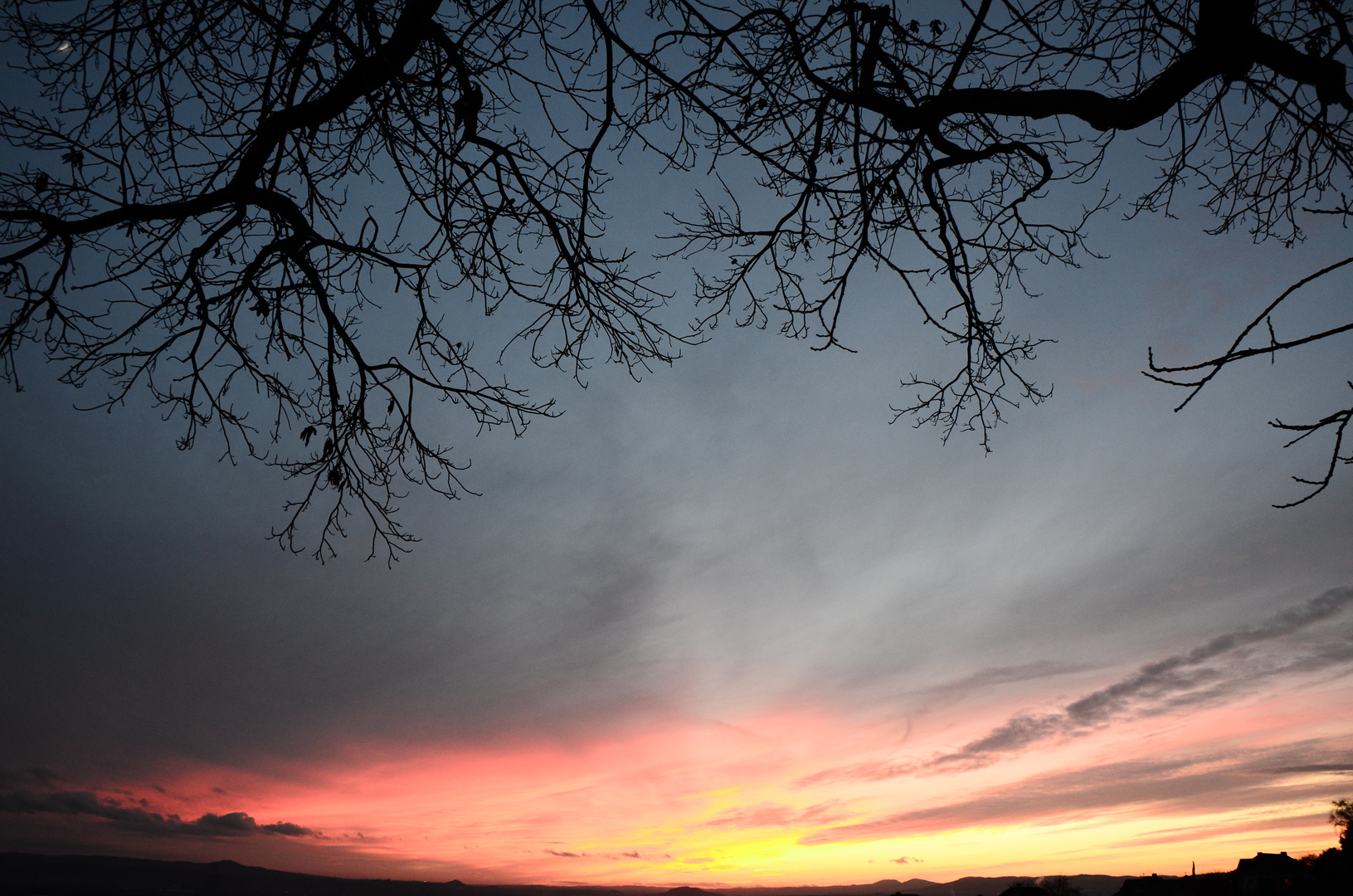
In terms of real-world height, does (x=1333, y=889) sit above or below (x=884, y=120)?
below

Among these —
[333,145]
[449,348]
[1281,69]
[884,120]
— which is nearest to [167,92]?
[333,145]

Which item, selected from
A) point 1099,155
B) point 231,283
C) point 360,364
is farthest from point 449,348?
point 1099,155

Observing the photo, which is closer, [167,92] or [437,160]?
[167,92]

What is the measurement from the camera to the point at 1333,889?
77.2 ft

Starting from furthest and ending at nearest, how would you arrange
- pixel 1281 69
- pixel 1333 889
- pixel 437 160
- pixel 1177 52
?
pixel 1333 889 → pixel 437 160 → pixel 1177 52 → pixel 1281 69

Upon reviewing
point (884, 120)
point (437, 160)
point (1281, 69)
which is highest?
point (884, 120)

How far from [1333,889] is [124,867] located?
245m

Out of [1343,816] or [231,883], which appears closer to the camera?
[1343,816]

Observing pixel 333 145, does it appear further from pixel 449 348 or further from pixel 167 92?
pixel 449 348

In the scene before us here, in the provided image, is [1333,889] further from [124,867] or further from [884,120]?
[124,867]

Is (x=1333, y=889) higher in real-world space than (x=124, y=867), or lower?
higher

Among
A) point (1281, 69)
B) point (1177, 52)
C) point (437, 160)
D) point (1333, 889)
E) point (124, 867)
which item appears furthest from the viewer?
point (124, 867)

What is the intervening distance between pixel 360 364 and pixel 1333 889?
1402 inches

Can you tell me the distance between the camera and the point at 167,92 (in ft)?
12.0
